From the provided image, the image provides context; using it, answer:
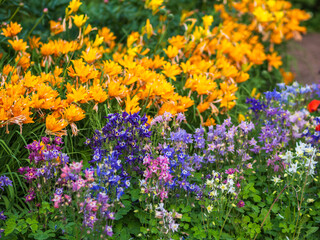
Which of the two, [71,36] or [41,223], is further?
[71,36]

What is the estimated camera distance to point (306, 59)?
646 centimetres

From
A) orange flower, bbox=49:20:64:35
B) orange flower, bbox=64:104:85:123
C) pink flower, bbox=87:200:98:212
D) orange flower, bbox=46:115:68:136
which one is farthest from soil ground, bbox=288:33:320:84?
pink flower, bbox=87:200:98:212

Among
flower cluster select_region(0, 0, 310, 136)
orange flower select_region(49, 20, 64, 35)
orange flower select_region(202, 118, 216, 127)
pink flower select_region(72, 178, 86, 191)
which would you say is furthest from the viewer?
orange flower select_region(49, 20, 64, 35)

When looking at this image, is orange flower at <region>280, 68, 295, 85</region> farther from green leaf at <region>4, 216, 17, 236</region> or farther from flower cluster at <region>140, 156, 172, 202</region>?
green leaf at <region>4, 216, 17, 236</region>

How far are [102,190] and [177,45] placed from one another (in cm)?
203

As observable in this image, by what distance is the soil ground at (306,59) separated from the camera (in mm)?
5844

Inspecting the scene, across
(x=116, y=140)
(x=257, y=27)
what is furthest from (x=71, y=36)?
(x=257, y=27)

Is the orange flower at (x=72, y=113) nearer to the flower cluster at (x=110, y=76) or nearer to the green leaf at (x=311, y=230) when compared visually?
the flower cluster at (x=110, y=76)

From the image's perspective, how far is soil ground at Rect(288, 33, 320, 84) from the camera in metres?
5.84

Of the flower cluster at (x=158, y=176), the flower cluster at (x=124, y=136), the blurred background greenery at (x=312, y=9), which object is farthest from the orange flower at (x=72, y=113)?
the blurred background greenery at (x=312, y=9)

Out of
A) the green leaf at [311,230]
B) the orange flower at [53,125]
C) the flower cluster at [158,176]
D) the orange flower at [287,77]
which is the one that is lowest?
the orange flower at [287,77]

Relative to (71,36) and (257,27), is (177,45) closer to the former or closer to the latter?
(71,36)

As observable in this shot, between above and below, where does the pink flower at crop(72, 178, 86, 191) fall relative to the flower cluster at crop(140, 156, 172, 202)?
above

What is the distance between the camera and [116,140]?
263 cm
